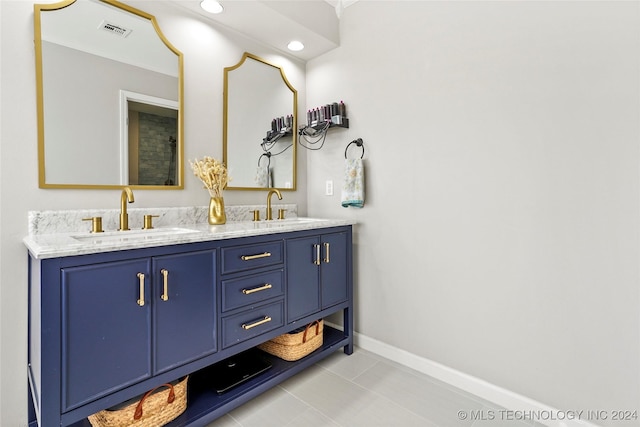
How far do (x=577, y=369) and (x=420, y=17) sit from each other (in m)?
2.09

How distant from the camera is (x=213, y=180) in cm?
193

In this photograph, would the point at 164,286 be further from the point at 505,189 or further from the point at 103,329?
the point at 505,189

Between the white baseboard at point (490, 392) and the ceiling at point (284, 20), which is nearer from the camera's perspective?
the white baseboard at point (490, 392)

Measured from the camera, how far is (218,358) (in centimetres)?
147

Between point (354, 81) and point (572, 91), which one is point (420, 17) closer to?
point (354, 81)

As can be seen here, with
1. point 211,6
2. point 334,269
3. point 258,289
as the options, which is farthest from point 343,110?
point 258,289

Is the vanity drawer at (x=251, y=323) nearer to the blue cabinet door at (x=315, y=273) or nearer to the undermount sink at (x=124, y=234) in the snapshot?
the blue cabinet door at (x=315, y=273)

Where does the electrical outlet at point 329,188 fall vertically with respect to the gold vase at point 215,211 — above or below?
above

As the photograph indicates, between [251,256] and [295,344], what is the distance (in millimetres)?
678

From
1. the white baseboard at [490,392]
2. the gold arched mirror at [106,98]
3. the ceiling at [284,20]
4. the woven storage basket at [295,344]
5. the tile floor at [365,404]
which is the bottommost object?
the tile floor at [365,404]

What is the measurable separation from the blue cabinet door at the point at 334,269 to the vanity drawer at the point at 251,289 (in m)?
0.38

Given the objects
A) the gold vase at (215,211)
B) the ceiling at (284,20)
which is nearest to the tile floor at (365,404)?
the gold vase at (215,211)

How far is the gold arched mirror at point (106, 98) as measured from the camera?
1500 mm

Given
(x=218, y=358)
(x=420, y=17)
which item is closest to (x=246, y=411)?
(x=218, y=358)
